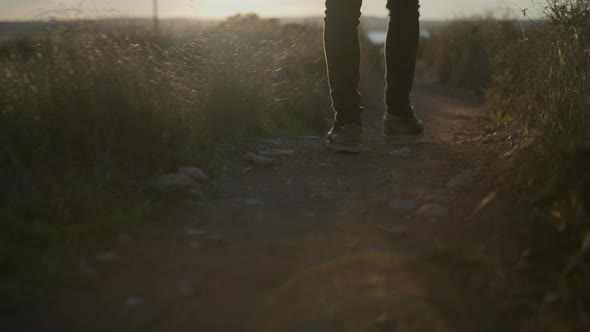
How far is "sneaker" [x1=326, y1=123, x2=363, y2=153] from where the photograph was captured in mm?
3164

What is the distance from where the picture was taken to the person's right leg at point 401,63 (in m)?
3.15

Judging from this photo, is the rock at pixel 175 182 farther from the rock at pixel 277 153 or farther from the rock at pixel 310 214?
the rock at pixel 277 153

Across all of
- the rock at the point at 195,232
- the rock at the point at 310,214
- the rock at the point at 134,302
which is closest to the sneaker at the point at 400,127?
the rock at the point at 310,214

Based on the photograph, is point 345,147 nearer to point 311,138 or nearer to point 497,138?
point 311,138

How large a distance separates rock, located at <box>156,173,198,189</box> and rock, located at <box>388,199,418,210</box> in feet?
2.86

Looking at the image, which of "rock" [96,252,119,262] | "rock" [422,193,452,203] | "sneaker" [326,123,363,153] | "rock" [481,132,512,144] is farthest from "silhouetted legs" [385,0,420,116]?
"rock" [96,252,119,262]

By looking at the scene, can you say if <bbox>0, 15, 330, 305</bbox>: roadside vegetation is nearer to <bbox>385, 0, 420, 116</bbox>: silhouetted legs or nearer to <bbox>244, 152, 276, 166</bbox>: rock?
<bbox>244, 152, 276, 166</bbox>: rock

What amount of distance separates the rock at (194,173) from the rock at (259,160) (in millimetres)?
484

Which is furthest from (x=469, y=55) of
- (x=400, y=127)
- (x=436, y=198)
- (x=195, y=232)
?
(x=195, y=232)

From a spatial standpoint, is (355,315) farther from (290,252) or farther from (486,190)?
(486,190)

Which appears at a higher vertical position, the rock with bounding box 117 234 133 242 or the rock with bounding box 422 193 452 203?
the rock with bounding box 422 193 452 203

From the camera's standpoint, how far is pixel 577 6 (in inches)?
116

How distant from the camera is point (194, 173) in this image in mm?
2549

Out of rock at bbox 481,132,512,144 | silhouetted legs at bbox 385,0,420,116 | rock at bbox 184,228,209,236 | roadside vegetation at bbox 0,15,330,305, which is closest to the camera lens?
roadside vegetation at bbox 0,15,330,305
